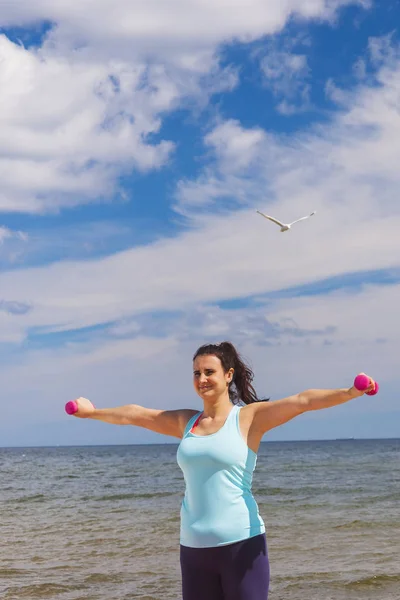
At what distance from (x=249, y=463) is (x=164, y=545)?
9278 millimetres

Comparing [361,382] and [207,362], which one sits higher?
[207,362]

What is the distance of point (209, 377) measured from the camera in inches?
162

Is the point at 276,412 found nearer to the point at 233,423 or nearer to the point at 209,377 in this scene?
the point at 233,423

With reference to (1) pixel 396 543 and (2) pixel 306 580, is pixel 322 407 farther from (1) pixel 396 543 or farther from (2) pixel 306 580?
(1) pixel 396 543

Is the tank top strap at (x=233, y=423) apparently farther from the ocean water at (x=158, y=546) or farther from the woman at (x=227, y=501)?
the ocean water at (x=158, y=546)

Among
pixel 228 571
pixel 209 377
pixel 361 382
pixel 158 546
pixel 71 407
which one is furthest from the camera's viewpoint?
pixel 158 546

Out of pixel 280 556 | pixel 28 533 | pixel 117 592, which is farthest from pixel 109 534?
pixel 117 592

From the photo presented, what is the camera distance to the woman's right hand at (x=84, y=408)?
4.32 meters

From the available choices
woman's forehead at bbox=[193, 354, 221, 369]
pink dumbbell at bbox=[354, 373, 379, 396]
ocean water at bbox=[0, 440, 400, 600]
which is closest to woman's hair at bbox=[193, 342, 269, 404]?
woman's forehead at bbox=[193, 354, 221, 369]

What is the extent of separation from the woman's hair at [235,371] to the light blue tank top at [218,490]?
1.34 feet

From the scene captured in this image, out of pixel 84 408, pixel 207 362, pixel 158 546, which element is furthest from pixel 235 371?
pixel 158 546

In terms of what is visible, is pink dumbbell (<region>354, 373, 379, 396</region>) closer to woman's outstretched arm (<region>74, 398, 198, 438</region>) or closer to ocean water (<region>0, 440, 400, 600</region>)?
woman's outstretched arm (<region>74, 398, 198, 438</region>)

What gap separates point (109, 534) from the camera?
550 inches

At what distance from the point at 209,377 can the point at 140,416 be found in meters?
0.59
